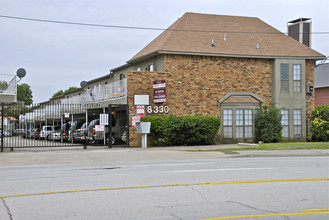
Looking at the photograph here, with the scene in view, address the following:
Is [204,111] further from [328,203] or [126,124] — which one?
[328,203]

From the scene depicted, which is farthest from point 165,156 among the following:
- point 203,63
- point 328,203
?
point 328,203

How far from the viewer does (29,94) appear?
94000 mm

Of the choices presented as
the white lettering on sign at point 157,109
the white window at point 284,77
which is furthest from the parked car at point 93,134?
the white window at point 284,77

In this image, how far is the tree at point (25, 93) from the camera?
9001cm

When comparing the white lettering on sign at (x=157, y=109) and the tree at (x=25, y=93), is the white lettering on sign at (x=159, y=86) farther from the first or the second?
the tree at (x=25, y=93)

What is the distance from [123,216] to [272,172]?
679 cm

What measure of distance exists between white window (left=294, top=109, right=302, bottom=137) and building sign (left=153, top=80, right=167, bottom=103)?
1036 centimetres

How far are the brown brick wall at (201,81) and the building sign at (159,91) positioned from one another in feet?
1.67

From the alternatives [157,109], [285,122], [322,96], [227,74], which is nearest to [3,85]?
[157,109]

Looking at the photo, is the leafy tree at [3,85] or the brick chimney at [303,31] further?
the brick chimney at [303,31]

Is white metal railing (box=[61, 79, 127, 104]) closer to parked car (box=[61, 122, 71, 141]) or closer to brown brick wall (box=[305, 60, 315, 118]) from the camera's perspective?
parked car (box=[61, 122, 71, 141])

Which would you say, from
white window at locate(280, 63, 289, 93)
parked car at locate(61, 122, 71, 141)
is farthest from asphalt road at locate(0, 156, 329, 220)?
parked car at locate(61, 122, 71, 141)

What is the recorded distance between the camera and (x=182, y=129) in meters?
24.1

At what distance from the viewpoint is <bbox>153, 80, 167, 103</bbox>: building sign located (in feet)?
77.7
